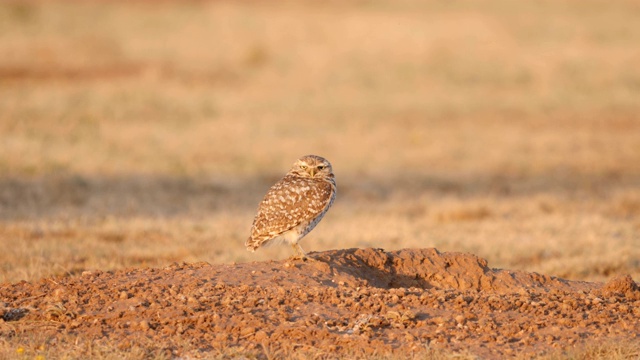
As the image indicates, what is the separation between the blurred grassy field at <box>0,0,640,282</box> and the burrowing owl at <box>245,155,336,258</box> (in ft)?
9.45

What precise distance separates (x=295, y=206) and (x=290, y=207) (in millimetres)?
48

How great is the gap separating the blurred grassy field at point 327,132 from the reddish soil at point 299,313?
266 cm

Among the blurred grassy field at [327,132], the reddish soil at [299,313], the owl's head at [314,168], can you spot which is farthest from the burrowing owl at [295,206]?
the blurred grassy field at [327,132]

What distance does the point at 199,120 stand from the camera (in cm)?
2431

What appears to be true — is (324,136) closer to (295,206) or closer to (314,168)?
(314,168)

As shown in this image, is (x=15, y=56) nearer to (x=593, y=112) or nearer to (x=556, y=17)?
(x=593, y=112)

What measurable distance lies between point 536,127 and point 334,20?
1694cm

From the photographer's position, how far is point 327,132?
23.3 metres

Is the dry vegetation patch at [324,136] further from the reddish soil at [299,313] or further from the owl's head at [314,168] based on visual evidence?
the owl's head at [314,168]

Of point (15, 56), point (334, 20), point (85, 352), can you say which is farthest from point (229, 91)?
point (85, 352)

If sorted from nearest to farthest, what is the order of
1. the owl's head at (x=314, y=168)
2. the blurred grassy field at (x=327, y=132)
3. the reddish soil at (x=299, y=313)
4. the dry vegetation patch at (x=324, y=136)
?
the reddish soil at (x=299, y=313) < the owl's head at (x=314, y=168) < the dry vegetation patch at (x=324, y=136) < the blurred grassy field at (x=327, y=132)

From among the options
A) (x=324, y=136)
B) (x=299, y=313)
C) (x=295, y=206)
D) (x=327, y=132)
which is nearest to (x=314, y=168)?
(x=295, y=206)

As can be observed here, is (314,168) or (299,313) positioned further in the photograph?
(314,168)

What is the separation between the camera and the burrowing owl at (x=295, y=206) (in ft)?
29.5
